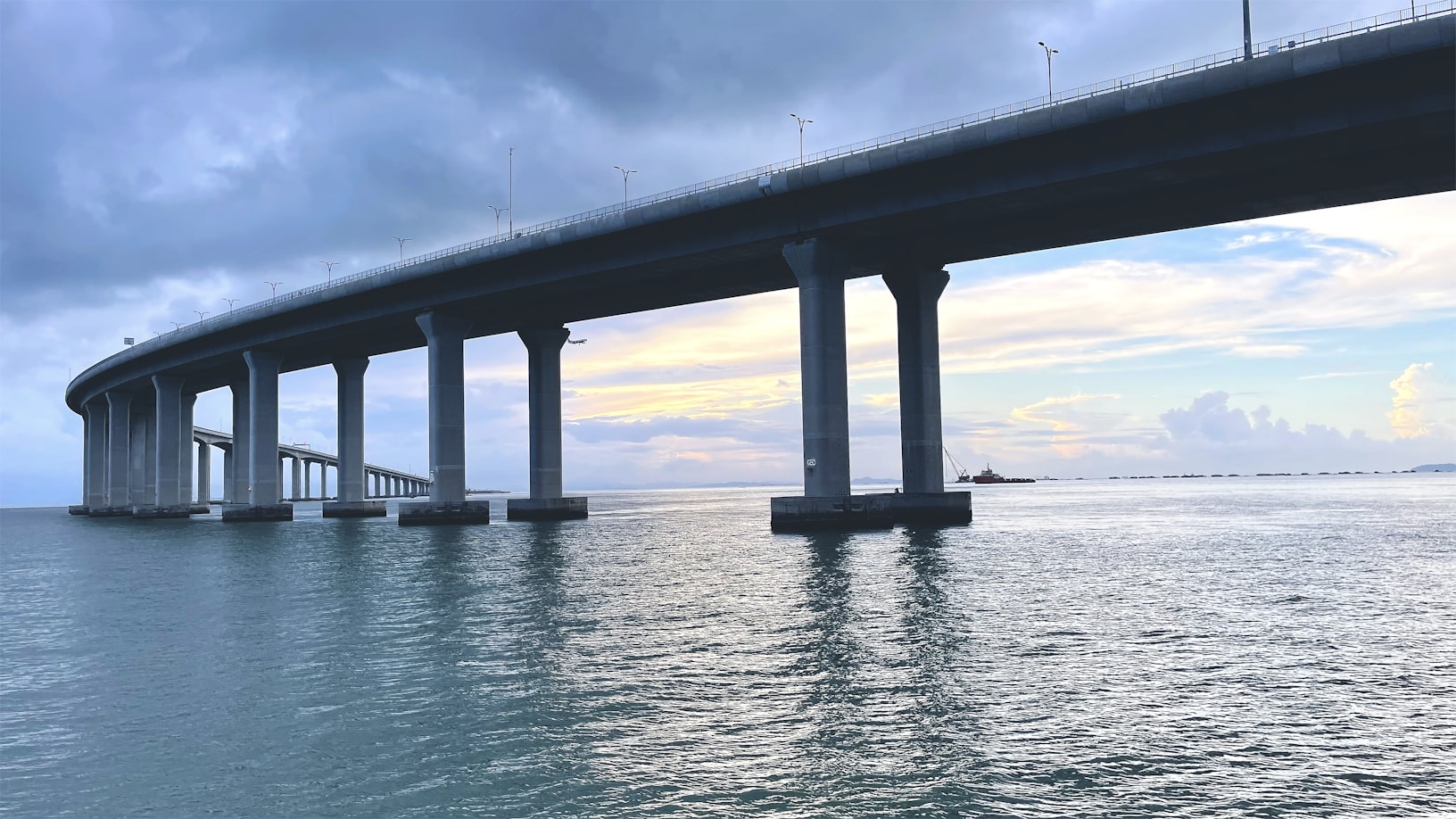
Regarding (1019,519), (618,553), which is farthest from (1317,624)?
(1019,519)

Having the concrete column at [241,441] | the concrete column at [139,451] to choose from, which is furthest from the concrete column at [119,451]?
the concrete column at [241,441]

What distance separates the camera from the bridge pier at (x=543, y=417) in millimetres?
99938

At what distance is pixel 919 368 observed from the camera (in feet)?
246

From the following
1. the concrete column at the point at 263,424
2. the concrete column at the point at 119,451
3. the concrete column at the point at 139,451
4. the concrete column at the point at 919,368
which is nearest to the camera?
the concrete column at the point at 919,368

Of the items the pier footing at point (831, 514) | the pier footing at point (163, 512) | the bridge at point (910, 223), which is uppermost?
the bridge at point (910, 223)

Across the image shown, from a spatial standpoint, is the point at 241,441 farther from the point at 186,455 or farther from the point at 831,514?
the point at 831,514

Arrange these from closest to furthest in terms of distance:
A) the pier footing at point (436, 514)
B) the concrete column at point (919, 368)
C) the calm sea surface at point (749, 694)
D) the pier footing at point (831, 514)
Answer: the calm sea surface at point (749, 694), the pier footing at point (831, 514), the concrete column at point (919, 368), the pier footing at point (436, 514)

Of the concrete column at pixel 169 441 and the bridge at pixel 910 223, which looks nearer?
the bridge at pixel 910 223

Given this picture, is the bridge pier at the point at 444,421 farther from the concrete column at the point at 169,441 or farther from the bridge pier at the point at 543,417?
the concrete column at the point at 169,441

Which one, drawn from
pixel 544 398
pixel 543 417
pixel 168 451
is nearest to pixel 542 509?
pixel 543 417

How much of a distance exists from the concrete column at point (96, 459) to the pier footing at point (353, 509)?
264ft

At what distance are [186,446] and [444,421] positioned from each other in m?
76.4

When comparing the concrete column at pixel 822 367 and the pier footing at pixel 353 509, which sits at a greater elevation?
the concrete column at pixel 822 367

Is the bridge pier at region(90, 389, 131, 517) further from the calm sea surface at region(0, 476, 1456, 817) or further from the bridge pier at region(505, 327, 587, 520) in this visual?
the calm sea surface at region(0, 476, 1456, 817)
